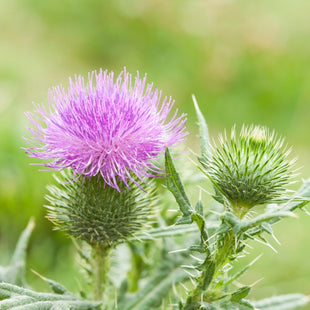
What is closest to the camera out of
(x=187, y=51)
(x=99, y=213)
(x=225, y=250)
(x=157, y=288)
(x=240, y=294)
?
(x=240, y=294)

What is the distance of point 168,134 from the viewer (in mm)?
2293

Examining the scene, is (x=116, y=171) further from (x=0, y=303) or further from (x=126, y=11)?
(x=126, y=11)

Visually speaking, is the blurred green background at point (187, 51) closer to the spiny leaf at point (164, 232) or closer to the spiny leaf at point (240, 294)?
the spiny leaf at point (164, 232)

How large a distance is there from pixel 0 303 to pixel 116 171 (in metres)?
0.71

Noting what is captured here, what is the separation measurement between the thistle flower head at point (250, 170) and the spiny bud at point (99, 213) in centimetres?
44

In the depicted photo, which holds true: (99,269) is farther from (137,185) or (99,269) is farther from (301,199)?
(301,199)

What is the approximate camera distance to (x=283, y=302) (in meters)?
2.65

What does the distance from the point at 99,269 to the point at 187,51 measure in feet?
23.2

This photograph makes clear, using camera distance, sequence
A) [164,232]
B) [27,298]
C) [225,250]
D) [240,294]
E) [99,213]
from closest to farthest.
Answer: [27,298] < [240,294] < [225,250] < [99,213] < [164,232]

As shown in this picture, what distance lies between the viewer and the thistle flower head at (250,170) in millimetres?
2082

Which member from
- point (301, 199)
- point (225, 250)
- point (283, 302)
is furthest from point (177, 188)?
point (283, 302)

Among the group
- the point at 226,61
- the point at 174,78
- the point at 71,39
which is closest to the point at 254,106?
the point at 226,61

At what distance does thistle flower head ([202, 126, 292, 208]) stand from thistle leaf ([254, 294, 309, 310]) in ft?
2.47

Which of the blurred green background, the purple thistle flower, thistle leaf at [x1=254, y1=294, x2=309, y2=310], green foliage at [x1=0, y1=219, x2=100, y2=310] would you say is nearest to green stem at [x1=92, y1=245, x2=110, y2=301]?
green foliage at [x1=0, y1=219, x2=100, y2=310]
